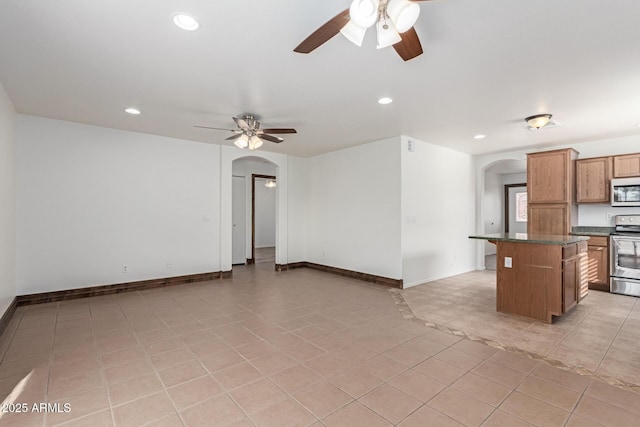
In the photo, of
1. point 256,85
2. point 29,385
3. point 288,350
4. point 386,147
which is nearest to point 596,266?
point 386,147

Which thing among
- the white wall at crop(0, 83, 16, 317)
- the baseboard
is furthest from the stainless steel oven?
the white wall at crop(0, 83, 16, 317)

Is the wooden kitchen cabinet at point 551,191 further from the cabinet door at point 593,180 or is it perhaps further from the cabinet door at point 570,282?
the cabinet door at point 570,282

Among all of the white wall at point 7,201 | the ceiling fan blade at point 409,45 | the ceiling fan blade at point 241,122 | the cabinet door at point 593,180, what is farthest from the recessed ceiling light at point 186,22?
the cabinet door at point 593,180

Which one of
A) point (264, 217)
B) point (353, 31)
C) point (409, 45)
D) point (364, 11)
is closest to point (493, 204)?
point (264, 217)

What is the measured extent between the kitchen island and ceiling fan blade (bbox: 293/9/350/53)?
3.22 metres

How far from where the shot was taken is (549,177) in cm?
557

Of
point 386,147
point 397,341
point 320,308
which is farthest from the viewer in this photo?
point 386,147

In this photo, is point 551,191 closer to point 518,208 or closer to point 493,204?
point 493,204

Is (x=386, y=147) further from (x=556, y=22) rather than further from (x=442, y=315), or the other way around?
(x=556, y=22)

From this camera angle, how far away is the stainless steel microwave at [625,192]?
4969 mm

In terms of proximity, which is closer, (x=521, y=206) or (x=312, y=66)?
(x=312, y=66)

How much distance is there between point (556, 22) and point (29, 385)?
15.3ft

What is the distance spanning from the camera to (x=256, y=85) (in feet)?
10.5

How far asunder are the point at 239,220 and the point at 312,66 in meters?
5.52
